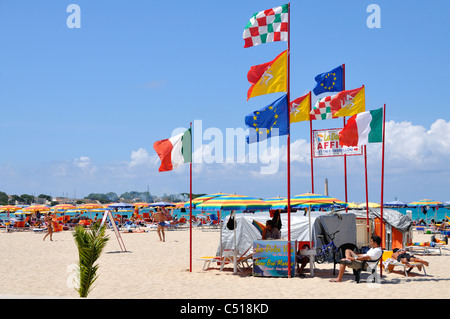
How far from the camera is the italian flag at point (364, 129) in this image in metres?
12.9

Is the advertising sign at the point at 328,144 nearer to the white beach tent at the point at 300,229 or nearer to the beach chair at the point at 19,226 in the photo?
the white beach tent at the point at 300,229

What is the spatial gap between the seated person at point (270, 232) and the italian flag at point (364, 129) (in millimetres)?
2786

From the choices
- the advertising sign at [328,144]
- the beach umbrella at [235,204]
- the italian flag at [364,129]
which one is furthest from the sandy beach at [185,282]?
the advertising sign at [328,144]

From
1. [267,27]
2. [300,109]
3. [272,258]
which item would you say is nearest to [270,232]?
[272,258]

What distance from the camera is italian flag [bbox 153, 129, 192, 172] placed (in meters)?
13.7

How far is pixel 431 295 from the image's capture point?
382 inches

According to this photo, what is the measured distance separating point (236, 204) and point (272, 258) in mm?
1565

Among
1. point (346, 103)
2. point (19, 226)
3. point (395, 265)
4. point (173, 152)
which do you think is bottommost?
point (19, 226)

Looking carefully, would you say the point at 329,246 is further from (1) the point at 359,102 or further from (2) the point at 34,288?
(2) the point at 34,288

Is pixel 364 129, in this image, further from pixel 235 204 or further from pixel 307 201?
pixel 235 204

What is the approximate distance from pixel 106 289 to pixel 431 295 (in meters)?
6.29

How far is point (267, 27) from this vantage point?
1302 cm
